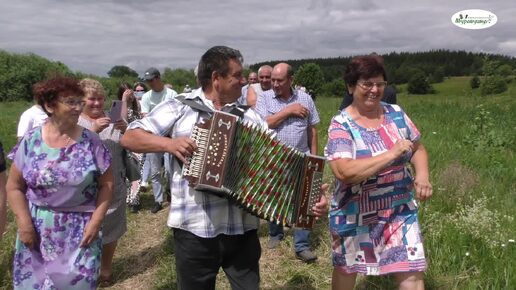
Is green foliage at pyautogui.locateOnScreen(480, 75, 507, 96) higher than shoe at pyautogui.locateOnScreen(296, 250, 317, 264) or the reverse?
higher

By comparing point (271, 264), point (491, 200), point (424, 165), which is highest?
point (424, 165)

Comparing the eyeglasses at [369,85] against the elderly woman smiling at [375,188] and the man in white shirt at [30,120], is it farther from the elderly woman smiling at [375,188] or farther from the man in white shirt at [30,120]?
the man in white shirt at [30,120]

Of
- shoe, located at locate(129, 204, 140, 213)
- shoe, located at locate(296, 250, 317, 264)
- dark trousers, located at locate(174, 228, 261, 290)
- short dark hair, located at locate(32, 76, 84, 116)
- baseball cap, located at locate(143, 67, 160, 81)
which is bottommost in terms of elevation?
shoe, located at locate(296, 250, 317, 264)

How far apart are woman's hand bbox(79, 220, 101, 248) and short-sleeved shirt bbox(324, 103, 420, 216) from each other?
1.57m

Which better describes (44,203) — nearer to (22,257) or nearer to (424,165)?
(22,257)

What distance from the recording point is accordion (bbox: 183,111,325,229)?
8.25 ft

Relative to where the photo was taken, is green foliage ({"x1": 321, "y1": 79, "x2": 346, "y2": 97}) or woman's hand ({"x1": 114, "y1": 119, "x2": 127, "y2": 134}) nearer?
woman's hand ({"x1": 114, "y1": 119, "x2": 127, "y2": 134})

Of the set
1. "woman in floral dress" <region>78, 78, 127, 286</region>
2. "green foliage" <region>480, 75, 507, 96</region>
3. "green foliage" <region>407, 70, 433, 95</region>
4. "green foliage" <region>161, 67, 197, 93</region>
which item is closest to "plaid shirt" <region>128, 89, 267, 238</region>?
"woman in floral dress" <region>78, 78, 127, 286</region>

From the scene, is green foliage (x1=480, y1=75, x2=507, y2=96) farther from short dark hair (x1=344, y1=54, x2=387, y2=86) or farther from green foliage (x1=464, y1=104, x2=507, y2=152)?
short dark hair (x1=344, y1=54, x2=387, y2=86)

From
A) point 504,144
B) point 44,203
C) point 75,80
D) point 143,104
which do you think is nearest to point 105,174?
point 44,203

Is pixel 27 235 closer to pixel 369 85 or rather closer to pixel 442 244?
pixel 369 85

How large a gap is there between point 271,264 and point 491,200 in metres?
2.54

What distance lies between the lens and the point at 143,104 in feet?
26.4

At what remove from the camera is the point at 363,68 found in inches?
123
